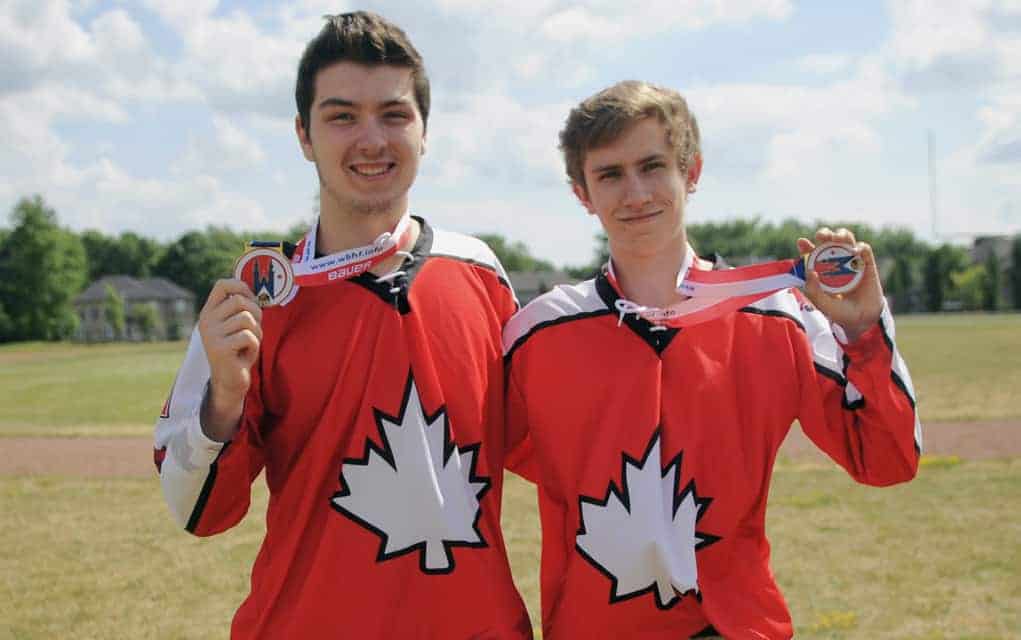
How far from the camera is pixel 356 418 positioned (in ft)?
8.57

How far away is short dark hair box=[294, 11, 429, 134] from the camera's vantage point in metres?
2.68

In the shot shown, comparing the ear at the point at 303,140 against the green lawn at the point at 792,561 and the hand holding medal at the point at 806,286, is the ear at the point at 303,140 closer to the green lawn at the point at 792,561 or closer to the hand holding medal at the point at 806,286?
the hand holding medal at the point at 806,286

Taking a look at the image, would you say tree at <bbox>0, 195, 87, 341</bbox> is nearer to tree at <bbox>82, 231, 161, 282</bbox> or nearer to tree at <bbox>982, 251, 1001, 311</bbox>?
tree at <bbox>82, 231, 161, 282</bbox>

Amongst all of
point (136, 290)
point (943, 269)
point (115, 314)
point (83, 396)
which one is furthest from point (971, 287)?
point (136, 290)

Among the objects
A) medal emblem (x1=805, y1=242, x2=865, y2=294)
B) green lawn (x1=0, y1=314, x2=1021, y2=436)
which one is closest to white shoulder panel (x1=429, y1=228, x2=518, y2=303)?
medal emblem (x1=805, y1=242, x2=865, y2=294)

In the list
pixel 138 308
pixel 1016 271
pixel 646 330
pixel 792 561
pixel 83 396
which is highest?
pixel 646 330

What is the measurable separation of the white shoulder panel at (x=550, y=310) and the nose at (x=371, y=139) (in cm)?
70

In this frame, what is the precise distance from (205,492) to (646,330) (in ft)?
4.34

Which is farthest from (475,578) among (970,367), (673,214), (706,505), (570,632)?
(970,367)

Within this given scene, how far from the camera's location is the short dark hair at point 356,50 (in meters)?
2.68

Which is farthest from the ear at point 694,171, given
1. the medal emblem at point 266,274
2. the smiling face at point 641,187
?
the medal emblem at point 266,274

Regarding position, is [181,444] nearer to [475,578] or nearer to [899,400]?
[475,578]

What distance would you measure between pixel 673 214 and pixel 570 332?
0.47m

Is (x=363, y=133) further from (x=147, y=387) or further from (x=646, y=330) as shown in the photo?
(x=147, y=387)
